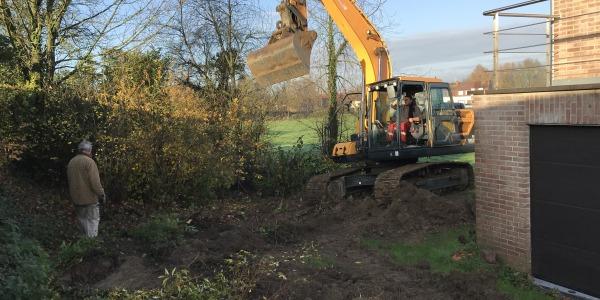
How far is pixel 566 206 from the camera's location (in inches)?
264

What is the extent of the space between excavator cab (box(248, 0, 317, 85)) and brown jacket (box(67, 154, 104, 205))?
13.1ft

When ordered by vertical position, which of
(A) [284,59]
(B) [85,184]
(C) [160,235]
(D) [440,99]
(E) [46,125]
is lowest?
(C) [160,235]

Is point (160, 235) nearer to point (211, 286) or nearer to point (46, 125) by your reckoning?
point (211, 286)

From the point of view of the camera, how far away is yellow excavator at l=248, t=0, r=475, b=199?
39.3 ft

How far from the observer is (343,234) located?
9820mm

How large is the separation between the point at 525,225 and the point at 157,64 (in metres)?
11.9

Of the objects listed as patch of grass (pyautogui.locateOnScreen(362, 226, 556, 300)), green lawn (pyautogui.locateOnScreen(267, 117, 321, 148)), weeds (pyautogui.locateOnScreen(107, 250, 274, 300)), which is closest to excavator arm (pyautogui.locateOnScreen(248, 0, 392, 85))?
green lawn (pyautogui.locateOnScreen(267, 117, 321, 148))

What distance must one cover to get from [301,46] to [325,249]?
412 cm

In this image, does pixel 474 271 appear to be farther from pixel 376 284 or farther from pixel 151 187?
pixel 151 187

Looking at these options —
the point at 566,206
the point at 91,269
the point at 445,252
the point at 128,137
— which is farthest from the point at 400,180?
the point at 91,269

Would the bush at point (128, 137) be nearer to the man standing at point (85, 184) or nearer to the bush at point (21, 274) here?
the man standing at point (85, 184)

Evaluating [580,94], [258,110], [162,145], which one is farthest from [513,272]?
[258,110]

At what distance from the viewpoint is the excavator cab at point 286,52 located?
10594 mm

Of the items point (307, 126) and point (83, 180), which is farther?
point (307, 126)
